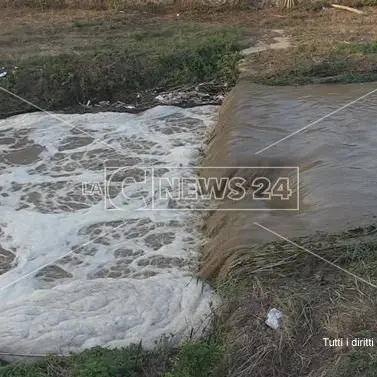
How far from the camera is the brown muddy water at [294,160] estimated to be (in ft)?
15.3

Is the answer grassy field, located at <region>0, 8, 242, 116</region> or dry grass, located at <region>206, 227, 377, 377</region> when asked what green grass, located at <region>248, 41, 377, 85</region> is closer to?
grassy field, located at <region>0, 8, 242, 116</region>

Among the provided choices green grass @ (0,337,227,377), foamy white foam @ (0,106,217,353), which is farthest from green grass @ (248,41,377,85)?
green grass @ (0,337,227,377)

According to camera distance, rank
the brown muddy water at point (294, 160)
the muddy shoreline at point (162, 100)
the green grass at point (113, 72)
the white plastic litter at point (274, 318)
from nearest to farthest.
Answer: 1. the white plastic litter at point (274, 318)
2. the brown muddy water at point (294, 160)
3. the muddy shoreline at point (162, 100)
4. the green grass at point (113, 72)

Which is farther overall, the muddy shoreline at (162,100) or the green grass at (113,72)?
the green grass at (113,72)

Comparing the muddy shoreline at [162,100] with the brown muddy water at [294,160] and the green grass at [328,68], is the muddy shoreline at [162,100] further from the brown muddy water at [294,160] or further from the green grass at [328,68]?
the brown muddy water at [294,160]

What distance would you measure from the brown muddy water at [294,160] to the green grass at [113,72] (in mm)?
1414

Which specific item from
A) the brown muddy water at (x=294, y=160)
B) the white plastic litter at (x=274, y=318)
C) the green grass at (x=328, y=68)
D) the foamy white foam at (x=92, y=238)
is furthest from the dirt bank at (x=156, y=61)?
the white plastic litter at (x=274, y=318)

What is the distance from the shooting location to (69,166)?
7000 millimetres

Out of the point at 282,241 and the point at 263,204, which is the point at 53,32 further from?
the point at 282,241

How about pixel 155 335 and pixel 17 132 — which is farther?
pixel 17 132

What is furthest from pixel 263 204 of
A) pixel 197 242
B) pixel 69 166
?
pixel 69 166

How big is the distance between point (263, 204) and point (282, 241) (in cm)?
84

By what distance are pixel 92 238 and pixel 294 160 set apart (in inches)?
72.5

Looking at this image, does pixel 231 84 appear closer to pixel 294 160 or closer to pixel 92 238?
pixel 294 160
